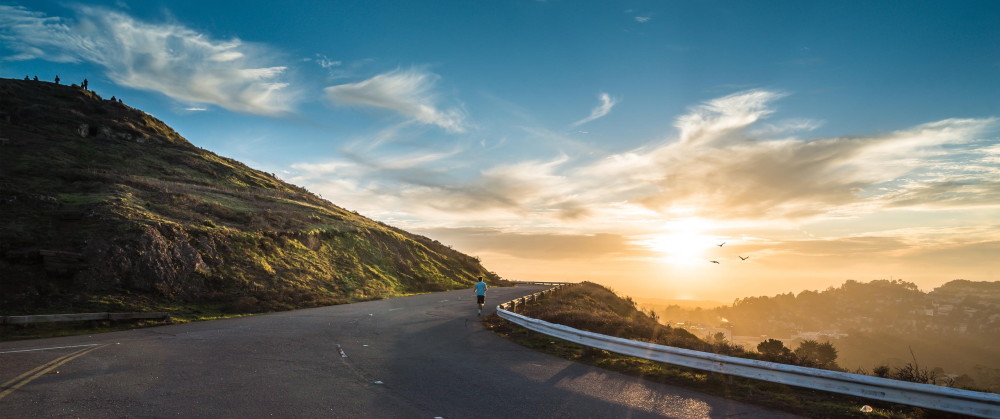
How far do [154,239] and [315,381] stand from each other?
21143 millimetres

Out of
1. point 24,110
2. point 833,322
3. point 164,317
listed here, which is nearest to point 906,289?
point 833,322

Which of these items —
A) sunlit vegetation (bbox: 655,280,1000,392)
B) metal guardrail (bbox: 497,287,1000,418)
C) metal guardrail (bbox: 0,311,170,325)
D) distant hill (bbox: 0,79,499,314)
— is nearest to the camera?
metal guardrail (bbox: 497,287,1000,418)

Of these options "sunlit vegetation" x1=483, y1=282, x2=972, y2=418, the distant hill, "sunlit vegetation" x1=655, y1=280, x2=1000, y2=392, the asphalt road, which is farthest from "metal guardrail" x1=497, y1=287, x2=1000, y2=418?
"sunlit vegetation" x1=655, y1=280, x2=1000, y2=392

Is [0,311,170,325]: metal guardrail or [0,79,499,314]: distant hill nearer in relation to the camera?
[0,311,170,325]: metal guardrail

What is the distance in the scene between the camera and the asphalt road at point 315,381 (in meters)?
7.52

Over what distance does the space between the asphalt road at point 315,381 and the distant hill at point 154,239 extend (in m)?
8.01

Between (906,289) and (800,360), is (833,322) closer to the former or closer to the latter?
(906,289)

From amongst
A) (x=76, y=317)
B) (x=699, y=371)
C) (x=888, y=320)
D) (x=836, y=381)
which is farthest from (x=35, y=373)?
(x=888, y=320)

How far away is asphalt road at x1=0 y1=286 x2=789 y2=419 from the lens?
7520 millimetres

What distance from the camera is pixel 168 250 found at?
81.4 ft

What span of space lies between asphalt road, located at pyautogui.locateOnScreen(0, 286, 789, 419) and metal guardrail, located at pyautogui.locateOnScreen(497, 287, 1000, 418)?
0.88m

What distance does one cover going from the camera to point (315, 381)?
9523 millimetres

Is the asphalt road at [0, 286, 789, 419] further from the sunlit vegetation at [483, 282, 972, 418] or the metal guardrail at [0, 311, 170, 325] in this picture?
the metal guardrail at [0, 311, 170, 325]

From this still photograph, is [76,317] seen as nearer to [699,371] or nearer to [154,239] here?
[154,239]
